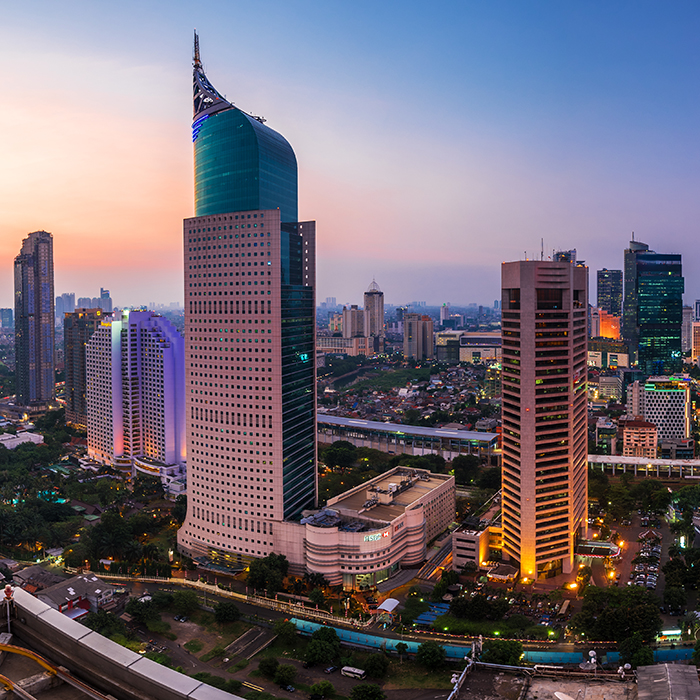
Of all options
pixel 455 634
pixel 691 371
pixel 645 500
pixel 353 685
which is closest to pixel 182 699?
pixel 353 685

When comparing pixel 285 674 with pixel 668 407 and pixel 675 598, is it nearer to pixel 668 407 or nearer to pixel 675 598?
pixel 675 598

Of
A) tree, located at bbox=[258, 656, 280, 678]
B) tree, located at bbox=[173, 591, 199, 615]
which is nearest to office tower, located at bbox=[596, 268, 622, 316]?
tree, located at bbox=[173, 591, 199, 615]

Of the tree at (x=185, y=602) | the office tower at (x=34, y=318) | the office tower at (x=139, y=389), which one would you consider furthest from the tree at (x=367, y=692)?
the office tower at (x=34, y=318)

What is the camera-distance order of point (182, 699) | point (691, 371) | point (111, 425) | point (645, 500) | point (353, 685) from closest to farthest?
point (182, 699) → point (353, 685) → point (645, 500) → point (111, 425) → point (691, 371)

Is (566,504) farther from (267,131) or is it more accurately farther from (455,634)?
(267,131)

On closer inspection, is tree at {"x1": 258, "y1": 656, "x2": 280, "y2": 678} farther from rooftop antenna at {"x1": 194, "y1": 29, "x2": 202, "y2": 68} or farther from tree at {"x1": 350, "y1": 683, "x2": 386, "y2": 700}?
rooftop antenna at {"x1": 194, "y1": 29, "x2": 202, "y2": 68}

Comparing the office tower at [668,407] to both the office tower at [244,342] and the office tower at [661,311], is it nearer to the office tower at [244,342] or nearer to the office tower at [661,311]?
the office tower at [661,311]

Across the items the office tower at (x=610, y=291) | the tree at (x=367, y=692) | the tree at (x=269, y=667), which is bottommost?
the tree at (x=269, y=667)
